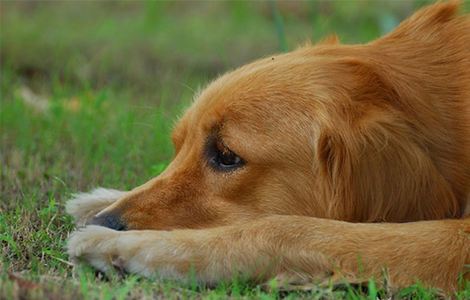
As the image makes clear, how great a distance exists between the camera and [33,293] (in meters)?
3.20

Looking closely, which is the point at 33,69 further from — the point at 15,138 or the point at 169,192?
the point at 169,192

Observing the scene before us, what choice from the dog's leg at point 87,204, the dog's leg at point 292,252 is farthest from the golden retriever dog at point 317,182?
the dog's leg at point 87,204

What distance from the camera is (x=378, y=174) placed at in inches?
154

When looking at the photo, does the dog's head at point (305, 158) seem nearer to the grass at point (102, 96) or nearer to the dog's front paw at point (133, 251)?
the dog's front paw at point (133, 251)

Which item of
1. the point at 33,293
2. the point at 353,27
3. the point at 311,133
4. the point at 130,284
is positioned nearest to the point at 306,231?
the point at 311,133

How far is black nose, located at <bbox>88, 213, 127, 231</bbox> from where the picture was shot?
395 cm

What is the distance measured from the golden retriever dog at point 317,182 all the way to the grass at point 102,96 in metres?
0.10

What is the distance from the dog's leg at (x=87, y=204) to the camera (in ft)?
14.9

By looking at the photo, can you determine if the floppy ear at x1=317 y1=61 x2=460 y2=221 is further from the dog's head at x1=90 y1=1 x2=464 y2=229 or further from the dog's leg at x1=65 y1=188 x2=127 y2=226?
the dog's leg at x1=65 y1=188 x2=127 y2=226

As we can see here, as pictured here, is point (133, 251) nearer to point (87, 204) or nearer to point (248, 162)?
point (248, 162)

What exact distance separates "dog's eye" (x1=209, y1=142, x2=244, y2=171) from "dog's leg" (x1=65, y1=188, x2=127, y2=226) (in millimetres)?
591

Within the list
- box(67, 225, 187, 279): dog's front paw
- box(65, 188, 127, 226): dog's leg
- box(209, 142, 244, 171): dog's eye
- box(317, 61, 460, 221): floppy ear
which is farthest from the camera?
box(65, 188, 127, 226): dog's leg

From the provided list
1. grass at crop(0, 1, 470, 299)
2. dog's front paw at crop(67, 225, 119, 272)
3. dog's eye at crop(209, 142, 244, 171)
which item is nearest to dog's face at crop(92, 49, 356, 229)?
dog's eye at crop(209, 142, 244, 171)

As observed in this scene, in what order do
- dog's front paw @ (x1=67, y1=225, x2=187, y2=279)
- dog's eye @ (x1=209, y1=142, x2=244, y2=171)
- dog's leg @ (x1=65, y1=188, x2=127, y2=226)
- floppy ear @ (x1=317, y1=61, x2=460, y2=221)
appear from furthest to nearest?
1. dog's leg @ (x1=65, y1=188, x2=127, y2=226)
2. dog's eye @ (x1=209, y1=142, x2=244, y2=171)
3. floppy ear @ (x1=317, y1=61, x2=460, y2=221)
4. dog's front paw @ (x1=67, y1=225, x2=187, y2=279)
